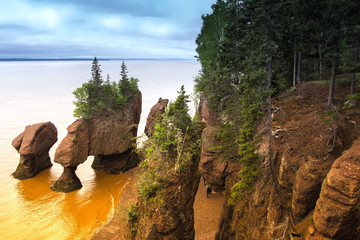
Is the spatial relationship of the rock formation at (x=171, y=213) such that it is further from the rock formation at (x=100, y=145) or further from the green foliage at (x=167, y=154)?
the rock formation at (x=100, y=145)

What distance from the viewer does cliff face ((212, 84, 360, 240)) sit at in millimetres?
8312

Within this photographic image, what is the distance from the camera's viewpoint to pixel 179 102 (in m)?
14.6

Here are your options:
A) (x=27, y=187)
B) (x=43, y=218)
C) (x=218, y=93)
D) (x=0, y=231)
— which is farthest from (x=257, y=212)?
(x=27, y=187)

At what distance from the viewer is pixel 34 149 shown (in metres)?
28.2

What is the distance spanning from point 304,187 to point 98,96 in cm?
2416

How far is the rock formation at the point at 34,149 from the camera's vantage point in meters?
28.1

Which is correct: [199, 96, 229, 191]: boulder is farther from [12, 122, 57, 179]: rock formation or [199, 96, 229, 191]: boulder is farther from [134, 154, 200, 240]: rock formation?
[12, 122, 57, 179]: rock formation

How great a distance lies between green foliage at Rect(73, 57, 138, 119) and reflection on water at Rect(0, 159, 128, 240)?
307 inches

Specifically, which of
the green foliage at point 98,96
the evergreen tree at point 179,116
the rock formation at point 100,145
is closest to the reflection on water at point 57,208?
the rock formation at point 100,145

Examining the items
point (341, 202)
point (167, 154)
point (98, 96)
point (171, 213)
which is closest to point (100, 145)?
point (98, 96)

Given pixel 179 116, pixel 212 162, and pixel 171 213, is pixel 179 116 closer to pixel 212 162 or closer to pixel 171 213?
pixel 171 213

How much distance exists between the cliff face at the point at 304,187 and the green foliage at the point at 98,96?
1806 centimetres

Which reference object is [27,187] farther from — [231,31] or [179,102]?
[231,31]

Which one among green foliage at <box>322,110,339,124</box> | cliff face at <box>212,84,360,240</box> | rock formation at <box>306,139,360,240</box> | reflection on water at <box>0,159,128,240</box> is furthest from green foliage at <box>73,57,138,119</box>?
rock formation at <box>306,139,360,240</box>
